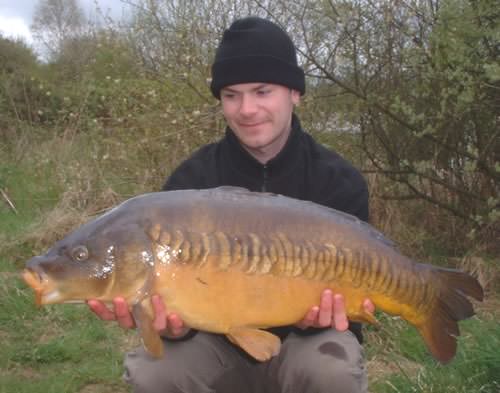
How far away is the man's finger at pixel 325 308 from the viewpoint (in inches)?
62.2

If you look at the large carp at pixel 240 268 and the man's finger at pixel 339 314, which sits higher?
the large carp at pixel 240 268

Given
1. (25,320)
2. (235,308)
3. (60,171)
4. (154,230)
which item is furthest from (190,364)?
(60,171)

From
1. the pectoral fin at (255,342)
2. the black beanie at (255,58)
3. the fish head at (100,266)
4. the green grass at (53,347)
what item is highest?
the black beanie at (255,58)

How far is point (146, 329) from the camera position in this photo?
146cm

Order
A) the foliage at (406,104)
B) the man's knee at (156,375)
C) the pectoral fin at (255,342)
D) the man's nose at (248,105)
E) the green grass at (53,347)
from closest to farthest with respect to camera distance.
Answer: the pectoral fin at (255,342)
the man's knee at (156,375)
the man's nose at (248,105)
the green grass at (53,347)
the foliage at (406,104)

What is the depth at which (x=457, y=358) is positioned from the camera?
7.14ft

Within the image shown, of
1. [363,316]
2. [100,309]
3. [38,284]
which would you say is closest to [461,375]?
[363,316]

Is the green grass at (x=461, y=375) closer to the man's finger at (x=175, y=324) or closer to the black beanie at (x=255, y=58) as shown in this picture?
the man's finger at (x=175, y=324)

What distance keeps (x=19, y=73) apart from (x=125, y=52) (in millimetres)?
4129

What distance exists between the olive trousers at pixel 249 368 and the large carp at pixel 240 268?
0.37 ft

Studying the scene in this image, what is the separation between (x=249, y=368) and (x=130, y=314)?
44 cm

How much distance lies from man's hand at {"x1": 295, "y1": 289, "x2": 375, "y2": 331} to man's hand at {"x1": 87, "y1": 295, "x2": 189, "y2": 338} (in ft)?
1.03

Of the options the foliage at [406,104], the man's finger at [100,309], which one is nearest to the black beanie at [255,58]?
the man's finger at [100,309]

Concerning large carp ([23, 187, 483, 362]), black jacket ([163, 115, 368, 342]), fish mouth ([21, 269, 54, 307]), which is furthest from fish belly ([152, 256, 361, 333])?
black jacket ([163, 115, 368, 342])
